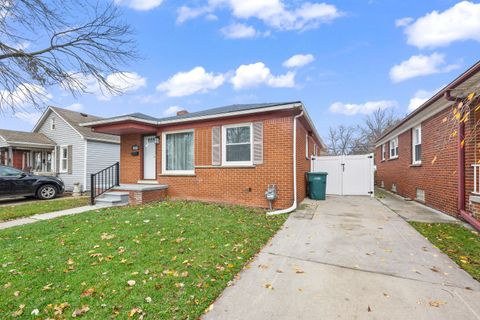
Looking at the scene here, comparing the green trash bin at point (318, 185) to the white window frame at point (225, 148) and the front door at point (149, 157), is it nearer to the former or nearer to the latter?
the white window frame at point (225, 148)

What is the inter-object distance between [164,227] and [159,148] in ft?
16.3

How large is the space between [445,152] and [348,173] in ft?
13.2

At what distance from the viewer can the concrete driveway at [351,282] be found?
237 centimetres

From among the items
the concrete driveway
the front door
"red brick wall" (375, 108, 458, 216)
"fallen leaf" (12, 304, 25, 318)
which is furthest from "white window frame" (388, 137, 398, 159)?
"fallen leaf" (12, 304, 25, 318)

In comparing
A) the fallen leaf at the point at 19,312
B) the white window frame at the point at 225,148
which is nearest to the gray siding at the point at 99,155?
the white window frame at the point at 225,148

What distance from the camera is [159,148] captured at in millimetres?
9398

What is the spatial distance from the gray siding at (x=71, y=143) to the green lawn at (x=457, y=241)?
50.9 feet

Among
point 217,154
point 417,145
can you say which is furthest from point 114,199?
point 417,145

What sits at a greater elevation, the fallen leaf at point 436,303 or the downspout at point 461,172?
the downspout at point 461,172

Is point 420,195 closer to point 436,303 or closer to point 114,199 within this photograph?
point 436,303

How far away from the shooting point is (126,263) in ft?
11.2

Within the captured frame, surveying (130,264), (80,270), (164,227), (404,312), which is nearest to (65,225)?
(164,227)

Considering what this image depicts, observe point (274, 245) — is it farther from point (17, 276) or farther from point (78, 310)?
point (17, 276)

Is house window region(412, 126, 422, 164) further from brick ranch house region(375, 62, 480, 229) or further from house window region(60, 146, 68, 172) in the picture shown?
house window region(60, 146, 68, 172)
